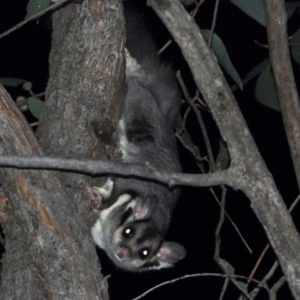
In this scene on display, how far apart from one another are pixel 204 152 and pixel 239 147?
6.39 m

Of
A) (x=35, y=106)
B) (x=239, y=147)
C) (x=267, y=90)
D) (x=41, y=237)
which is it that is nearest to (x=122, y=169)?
(x=239, y=147)

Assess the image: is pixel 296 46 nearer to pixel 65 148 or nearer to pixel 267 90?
pixel 267 90

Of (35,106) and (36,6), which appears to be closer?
(36,6)

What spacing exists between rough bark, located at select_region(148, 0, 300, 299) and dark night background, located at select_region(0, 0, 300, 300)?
3853mm

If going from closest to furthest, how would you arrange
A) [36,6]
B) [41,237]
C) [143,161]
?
[41,237]
[36,6]
[143,161]

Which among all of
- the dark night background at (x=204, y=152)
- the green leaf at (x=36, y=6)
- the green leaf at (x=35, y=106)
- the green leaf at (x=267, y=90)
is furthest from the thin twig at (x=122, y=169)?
the dark night background at (x=204, y=152)

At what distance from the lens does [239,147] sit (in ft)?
7.63

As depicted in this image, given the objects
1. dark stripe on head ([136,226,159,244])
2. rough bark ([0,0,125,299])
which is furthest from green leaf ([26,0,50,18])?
dark stripe on head ([136,226,159,244])

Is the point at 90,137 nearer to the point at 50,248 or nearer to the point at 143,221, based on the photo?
the point at 50,248

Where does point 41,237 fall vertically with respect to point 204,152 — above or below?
above

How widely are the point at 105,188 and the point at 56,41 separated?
2.66ft

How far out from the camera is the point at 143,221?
4180mm

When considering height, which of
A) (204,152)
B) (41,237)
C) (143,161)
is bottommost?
(204,152)

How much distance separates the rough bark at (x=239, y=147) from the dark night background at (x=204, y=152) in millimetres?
3853
